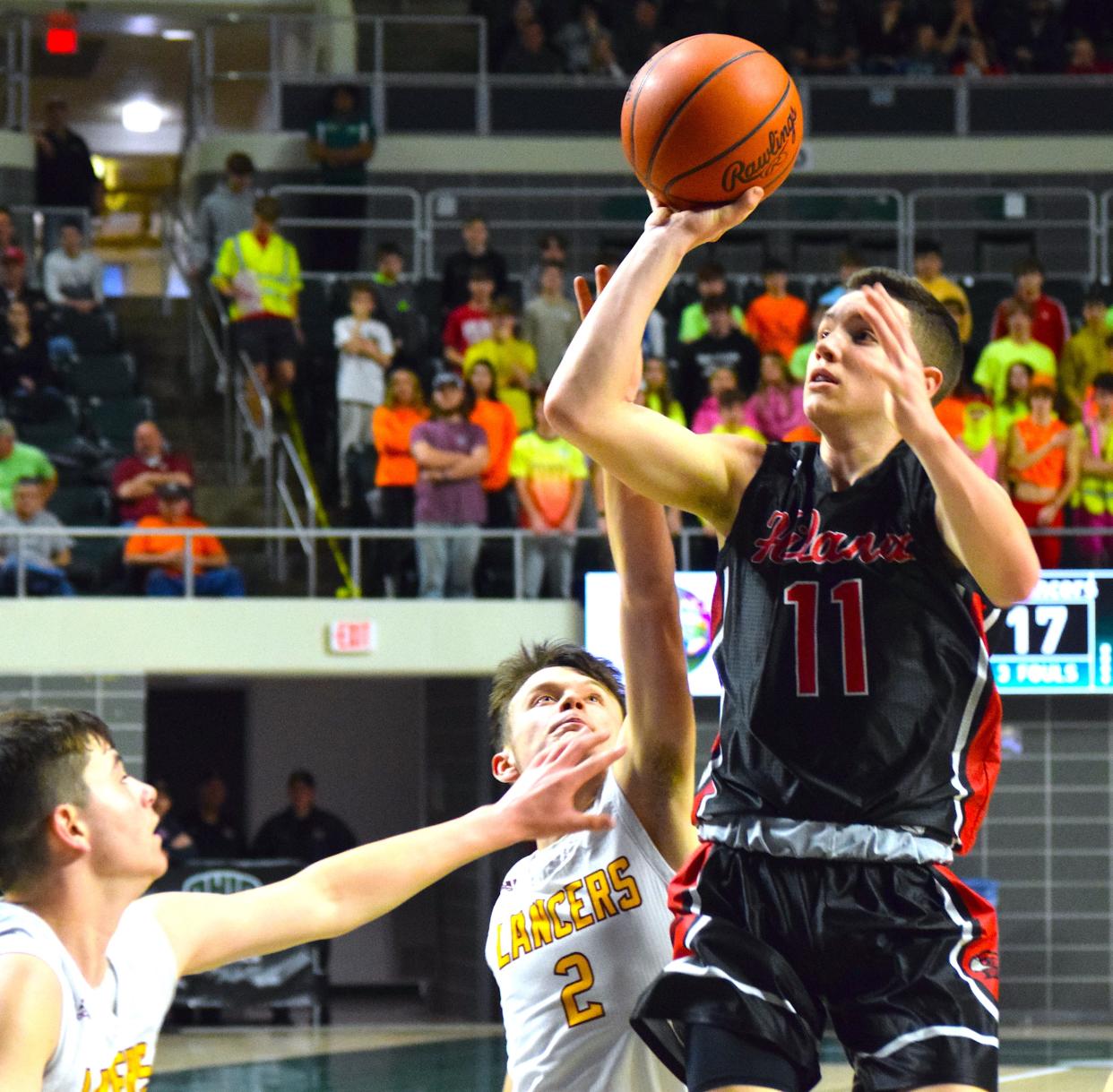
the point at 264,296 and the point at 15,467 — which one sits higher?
the point at 264,296

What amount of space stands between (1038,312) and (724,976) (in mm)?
9948

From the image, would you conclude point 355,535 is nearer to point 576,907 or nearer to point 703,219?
point 576,907

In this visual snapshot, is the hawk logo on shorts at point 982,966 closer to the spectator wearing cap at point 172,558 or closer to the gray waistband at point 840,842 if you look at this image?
the gray waistband at point 840,842

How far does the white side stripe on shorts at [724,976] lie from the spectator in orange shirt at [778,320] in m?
9.33

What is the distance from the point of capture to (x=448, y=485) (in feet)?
35.5

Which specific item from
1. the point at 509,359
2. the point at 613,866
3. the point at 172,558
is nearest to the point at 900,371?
the point at 613,866

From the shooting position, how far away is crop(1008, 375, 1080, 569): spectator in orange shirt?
10.9 m

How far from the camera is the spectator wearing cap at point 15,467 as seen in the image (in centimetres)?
1072

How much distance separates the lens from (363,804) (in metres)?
15.0

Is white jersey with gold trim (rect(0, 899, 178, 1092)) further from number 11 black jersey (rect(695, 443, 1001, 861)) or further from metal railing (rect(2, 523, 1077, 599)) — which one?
metal railing (rect(2, 523, 1077, 599))

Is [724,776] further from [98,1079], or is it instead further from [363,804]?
[363,804]

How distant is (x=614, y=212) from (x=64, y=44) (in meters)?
4.46

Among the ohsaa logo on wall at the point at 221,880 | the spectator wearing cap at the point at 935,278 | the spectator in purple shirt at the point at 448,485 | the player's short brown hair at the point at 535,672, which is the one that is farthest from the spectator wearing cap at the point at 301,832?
the player's short brown hair at the point at 535,672

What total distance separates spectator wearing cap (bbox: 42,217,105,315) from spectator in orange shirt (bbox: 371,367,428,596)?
2768 millimetres
